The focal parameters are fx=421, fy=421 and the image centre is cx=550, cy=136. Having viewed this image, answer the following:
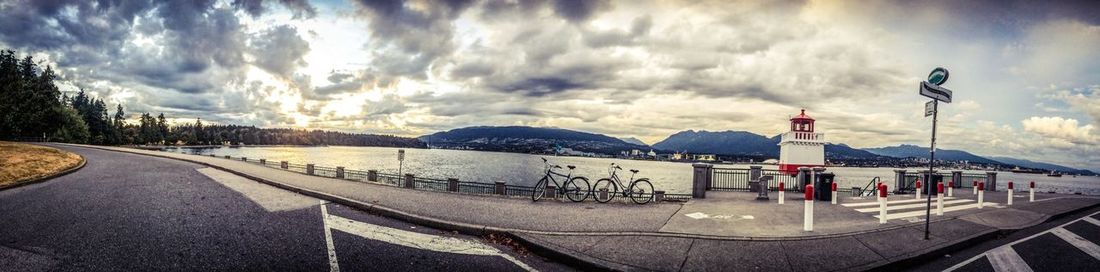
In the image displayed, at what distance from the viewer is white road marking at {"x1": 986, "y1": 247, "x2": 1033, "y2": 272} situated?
20.7ft

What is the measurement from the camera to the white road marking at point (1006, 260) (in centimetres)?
631

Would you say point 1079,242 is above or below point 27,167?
above

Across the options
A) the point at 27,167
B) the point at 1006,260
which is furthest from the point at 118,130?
the point at 1006,260

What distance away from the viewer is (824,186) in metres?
13.9

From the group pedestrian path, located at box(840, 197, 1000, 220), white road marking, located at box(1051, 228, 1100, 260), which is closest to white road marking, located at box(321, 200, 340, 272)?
pedestrian path, located at box(840, 197, 1000, 220)

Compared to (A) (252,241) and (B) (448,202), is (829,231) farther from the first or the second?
(A) (252,241)

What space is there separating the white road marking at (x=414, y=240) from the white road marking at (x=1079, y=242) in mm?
10084

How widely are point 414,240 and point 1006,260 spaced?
31.5 ft

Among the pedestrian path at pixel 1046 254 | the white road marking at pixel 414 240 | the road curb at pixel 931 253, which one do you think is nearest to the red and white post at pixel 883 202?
the road curb at pixel 931 253

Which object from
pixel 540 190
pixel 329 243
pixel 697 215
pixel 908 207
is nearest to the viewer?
pixel 329 243

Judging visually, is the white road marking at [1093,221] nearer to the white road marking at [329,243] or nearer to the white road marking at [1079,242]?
the white road marking at [1079,242]

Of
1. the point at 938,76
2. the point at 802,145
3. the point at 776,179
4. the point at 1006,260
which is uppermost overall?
the point at 938,76

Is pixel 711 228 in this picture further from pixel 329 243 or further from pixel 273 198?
pixel 273 198

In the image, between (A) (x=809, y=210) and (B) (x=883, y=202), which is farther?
(B) (x=883, y=202)
